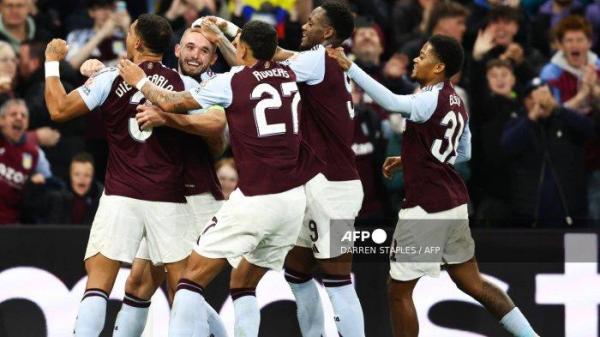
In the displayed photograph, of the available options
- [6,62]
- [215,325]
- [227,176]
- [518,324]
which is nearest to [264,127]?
[215,325]

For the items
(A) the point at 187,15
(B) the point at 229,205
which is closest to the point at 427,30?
(A) the point at 187,15

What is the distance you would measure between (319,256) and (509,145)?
123 inches

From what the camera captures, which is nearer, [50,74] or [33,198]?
[50,74]

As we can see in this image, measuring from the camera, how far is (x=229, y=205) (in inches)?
379

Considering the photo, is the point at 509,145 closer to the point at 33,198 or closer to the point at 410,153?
the point at 410,153

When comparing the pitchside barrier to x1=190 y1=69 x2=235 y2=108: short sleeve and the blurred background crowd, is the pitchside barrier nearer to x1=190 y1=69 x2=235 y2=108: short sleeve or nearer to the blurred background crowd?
the blurred background crowd

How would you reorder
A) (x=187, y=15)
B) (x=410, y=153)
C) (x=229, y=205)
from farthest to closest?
1. (x=187, y=15)
2. (x=410, y=153)
3. (x=229, y=205)

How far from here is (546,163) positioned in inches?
502

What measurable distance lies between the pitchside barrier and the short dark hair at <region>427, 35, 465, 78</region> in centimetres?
200

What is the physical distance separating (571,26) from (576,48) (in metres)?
0.22

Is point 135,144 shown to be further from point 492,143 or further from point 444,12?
point 444,12

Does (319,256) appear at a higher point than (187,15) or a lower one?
lower

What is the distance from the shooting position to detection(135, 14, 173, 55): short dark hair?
32.4 feet

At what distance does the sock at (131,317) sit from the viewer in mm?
10352
